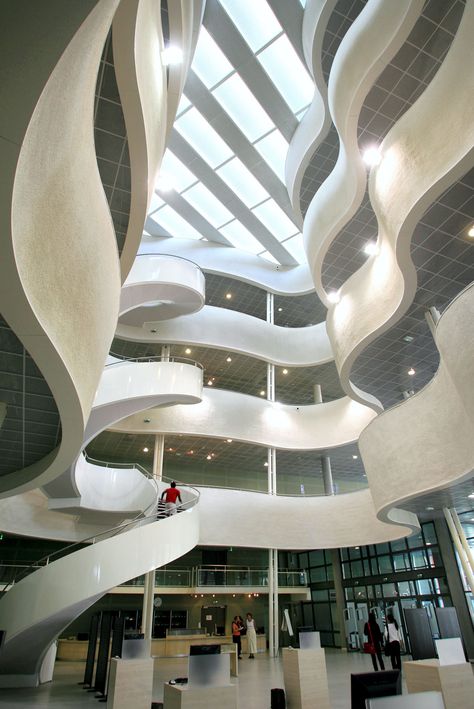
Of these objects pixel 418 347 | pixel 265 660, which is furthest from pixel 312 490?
Result: pixel 418 347

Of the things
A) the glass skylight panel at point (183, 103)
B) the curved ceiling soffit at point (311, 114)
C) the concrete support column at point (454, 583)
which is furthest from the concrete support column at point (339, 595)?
the glass skylight panel at point (183, 103)

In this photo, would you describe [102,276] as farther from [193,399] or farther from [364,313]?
[193,399]

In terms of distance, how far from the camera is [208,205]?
2036 cm

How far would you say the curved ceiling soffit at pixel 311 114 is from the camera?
10584mm

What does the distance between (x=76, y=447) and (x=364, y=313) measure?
322 inches

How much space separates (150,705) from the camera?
777cm

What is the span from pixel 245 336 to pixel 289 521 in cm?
829

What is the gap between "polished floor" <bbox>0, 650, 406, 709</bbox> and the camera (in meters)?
8.77

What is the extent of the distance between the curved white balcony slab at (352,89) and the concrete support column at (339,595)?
49.5ft

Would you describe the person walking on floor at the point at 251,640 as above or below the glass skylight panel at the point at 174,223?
below

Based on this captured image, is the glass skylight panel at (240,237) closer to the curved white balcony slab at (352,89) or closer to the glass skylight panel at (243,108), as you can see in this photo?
the glass skylight panel at (243,108)

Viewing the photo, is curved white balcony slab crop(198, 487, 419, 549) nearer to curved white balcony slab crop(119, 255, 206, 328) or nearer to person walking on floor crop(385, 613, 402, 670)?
person walking on floor crop(385, 613, 402, 670)

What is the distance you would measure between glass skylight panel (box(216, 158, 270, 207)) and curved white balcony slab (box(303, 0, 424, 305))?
588 cm

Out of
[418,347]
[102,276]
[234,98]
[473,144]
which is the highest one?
[234,98]
